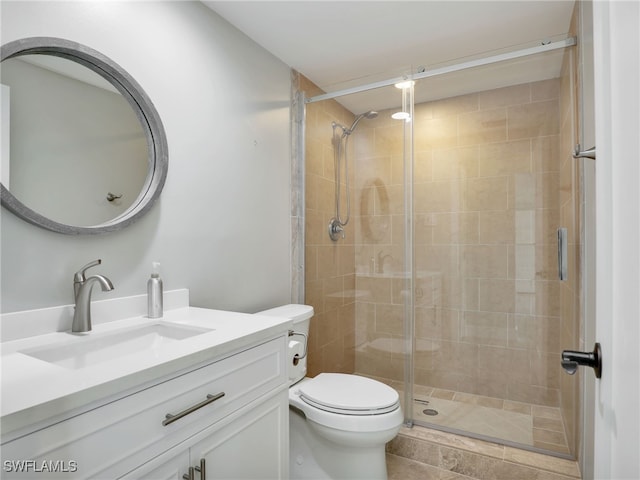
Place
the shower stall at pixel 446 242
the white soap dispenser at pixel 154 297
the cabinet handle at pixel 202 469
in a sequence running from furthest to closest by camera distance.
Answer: the shower stall at pixel 446 242 → the white soap dispenser at pixel 154 297 → the cabinet handle at pixel 202 469

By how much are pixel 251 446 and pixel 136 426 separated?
1.53ft

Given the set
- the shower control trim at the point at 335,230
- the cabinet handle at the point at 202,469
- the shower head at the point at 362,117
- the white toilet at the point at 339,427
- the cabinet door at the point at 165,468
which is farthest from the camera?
the shower control trim at the point at 335,230

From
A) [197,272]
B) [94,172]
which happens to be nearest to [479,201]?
[197,272]

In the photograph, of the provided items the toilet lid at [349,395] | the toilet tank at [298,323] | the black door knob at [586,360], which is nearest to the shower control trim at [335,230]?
the toilet tank at [298,323]

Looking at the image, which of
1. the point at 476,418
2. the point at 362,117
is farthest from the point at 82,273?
the point at 476,418

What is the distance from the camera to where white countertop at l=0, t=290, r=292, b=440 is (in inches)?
26.3

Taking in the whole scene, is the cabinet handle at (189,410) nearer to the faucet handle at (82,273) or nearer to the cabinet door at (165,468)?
the cabinet door at (165,468)

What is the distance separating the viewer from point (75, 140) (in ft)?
4.19

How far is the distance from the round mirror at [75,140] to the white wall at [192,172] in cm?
6

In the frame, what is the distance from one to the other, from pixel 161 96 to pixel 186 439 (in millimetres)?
1314

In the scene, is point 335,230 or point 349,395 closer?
point 349,395

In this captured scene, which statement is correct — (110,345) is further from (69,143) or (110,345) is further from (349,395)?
(349,395)

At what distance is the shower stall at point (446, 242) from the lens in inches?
87.8

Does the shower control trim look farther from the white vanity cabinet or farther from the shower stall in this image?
the white vanity cabinet
